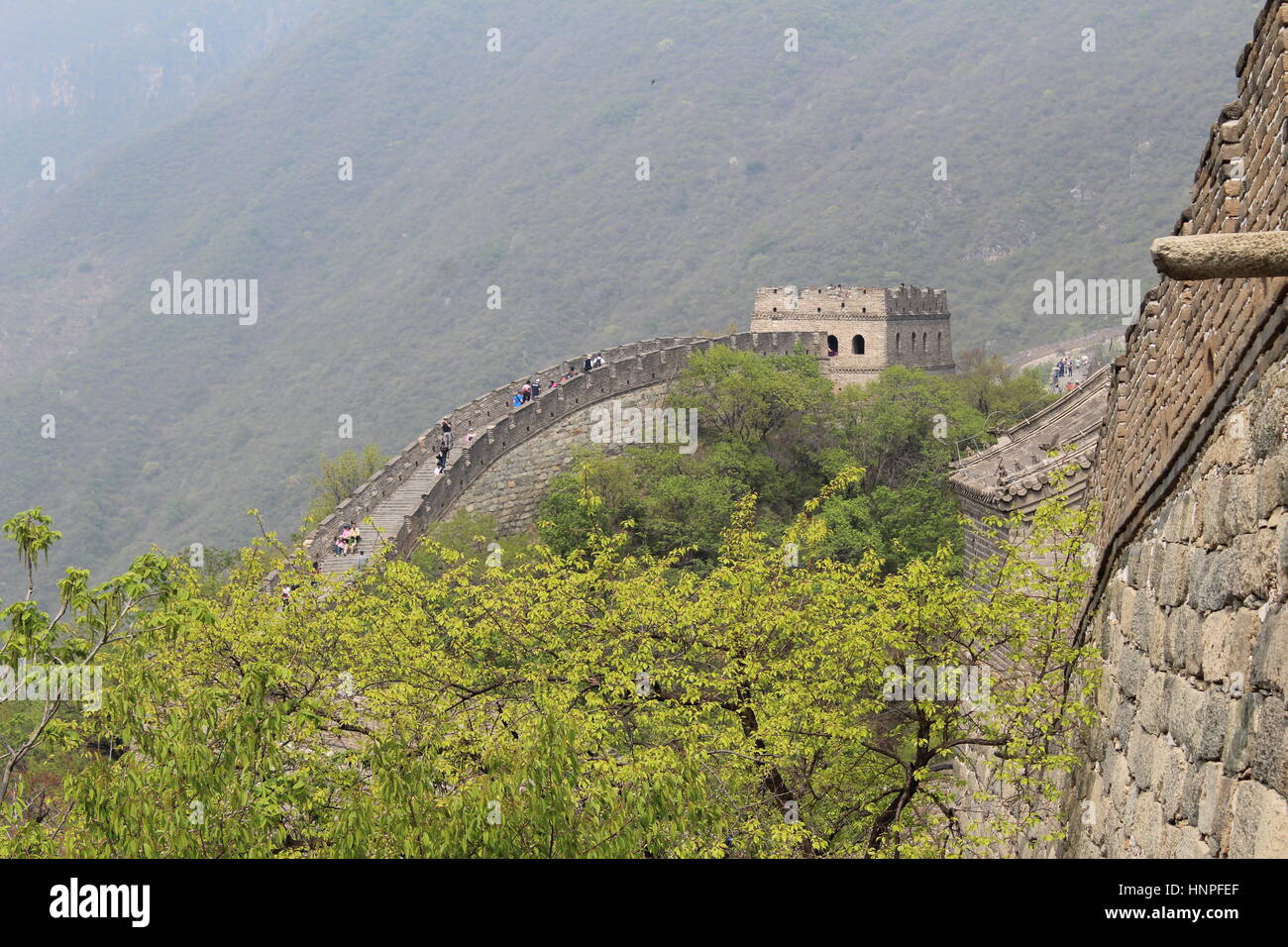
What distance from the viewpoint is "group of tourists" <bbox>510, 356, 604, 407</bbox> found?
37219mm

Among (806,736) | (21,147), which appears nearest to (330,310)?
(21,147)

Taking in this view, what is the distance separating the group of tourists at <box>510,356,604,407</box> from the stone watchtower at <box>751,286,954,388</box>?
605 centimetres

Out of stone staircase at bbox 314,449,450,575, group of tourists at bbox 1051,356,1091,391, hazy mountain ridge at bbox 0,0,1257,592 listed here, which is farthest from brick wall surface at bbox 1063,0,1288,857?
hazy mountain ridge at bbox 0,0,1257,592

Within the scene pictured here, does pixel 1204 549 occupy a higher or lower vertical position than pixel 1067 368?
lower

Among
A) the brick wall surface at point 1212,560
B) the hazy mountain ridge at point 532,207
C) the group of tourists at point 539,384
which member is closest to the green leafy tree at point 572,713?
the brick wall surface at point 1212,560

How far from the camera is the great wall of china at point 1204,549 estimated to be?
459cm

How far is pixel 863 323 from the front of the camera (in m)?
43.2

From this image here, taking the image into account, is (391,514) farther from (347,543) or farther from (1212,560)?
(1212,560)

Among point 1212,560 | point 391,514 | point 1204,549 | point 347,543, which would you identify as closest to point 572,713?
point 1204,549

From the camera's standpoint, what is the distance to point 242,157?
133250 millimetres

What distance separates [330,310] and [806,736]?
102 metres

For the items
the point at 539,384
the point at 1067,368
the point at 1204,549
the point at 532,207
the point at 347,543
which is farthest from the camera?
the point at 532,207

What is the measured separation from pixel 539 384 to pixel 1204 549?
1360 inches
